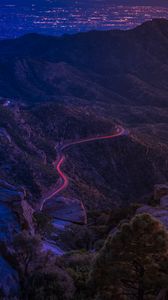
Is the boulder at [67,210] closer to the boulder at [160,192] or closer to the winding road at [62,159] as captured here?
the winding road at [62,159]

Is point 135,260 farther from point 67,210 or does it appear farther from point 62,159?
point 62,159

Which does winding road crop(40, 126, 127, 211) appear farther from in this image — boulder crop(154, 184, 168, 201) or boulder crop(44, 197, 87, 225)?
boulder crop(154, 184, 168, 201)

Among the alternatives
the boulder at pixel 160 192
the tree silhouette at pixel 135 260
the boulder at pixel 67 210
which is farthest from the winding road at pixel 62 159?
the tree silhouette at pixel 135 260

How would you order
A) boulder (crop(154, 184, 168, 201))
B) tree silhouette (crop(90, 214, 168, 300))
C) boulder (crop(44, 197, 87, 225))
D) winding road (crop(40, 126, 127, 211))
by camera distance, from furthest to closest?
winding road (crop(40, 126, 127, 211)) → boulder (crop(44, 197, 87, 225)) → boulder (crop(154, 184, 168, 201)) → tree silhouette (crop(90, 214, 168, 300))

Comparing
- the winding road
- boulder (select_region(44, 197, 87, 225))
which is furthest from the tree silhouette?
the winding road

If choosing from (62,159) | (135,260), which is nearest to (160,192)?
(135,260)

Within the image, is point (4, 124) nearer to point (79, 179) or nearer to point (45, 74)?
point (79, 179)

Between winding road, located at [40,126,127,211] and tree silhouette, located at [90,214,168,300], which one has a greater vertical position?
tree silhouette, located at [90,214,168,300]

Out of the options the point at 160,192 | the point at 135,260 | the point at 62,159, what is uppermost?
the point at 135,260

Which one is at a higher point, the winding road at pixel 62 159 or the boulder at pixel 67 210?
the boulder at pixel 67 210

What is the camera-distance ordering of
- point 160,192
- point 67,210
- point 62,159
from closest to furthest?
1. point 160,192
2. point 67,210
3. point 62,159

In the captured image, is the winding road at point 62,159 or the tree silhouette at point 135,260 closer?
the tree silhouette at point 135,260
